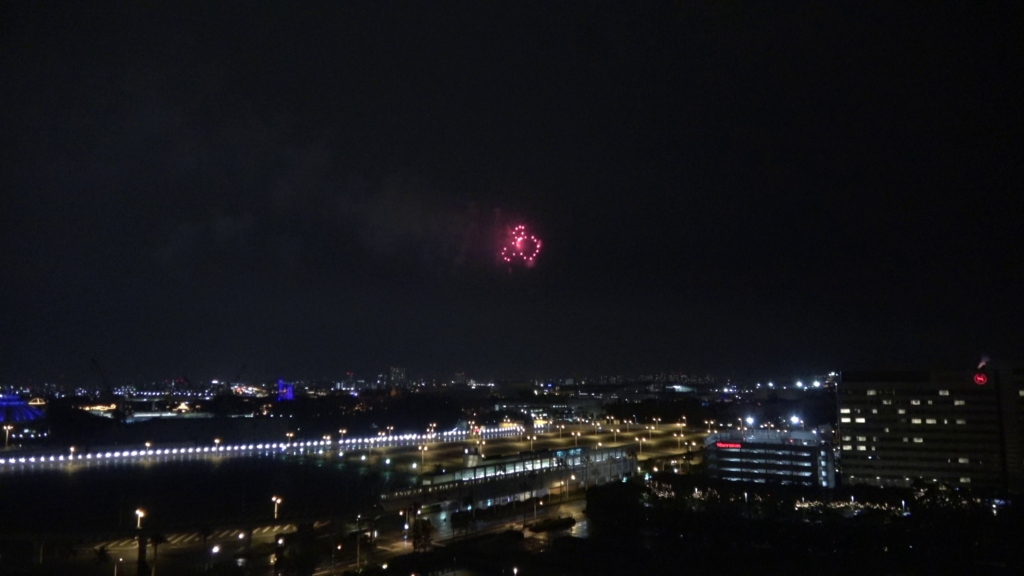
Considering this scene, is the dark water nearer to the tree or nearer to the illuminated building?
the tree

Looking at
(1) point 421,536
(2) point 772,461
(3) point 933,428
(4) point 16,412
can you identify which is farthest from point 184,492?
(4) point 16,412

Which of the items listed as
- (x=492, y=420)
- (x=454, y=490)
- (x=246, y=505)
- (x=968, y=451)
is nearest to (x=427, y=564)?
(x=454, y=490)

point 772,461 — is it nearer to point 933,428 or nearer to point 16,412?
point 933,428

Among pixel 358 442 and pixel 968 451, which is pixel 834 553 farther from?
pixel 358 442

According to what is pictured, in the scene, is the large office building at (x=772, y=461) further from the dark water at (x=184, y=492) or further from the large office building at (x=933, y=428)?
the dark water at (x=184, y=492)

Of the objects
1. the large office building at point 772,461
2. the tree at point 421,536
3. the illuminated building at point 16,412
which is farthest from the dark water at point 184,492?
the illuminated building at point 16,412
